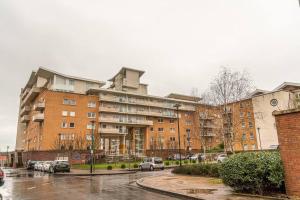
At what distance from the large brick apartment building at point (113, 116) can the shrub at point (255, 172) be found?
136ft

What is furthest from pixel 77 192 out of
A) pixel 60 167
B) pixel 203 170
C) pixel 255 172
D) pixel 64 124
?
pixel 64 124

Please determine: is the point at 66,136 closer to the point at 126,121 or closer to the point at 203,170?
the point at 126,121

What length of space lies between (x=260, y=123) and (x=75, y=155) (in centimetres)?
4548

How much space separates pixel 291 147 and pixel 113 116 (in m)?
59.5

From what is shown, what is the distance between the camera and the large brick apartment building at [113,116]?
57.3 meters

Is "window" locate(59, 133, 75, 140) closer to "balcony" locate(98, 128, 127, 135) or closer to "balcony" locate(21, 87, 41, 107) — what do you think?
"balcony" locate(98, 128, 127, 135)

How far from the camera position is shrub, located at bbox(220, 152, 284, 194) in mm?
9445

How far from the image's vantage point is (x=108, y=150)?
65750mm

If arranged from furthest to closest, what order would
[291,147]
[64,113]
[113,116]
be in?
[113,116] < [64,113] < [291,147]

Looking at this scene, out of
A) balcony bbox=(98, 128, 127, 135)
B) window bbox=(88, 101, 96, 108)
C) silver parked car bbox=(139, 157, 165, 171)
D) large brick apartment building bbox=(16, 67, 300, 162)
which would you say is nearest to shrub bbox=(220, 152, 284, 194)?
silver parked car bbox=(139, 157, 165, 171)

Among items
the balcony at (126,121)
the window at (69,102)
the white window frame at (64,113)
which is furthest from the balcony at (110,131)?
the window at (69,102)

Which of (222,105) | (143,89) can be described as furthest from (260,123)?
(222,105)

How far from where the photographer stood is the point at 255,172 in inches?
383

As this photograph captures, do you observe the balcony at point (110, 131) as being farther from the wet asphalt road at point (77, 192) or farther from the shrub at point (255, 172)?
the shrub at point (255, 172)
